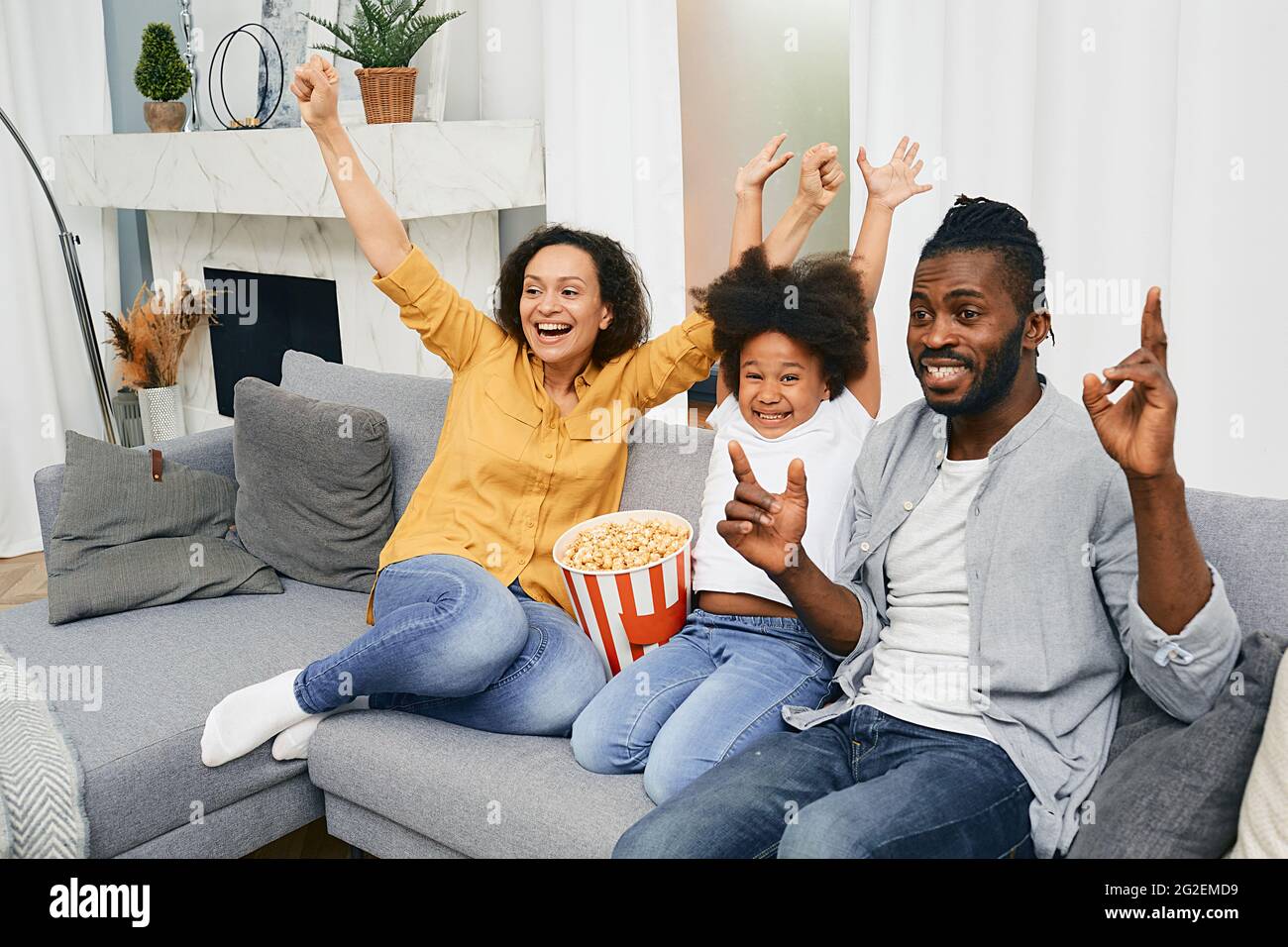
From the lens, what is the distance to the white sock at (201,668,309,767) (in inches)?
70.9

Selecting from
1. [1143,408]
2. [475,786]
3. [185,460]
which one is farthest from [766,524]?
[185,460]

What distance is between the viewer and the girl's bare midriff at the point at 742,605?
174cm

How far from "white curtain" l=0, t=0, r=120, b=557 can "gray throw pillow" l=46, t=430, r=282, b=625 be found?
2019 mm

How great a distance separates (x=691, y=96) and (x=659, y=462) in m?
1.86

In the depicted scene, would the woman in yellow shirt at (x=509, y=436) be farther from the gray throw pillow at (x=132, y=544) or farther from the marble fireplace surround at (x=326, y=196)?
the marble fireplace surround at (x=326, y=196)

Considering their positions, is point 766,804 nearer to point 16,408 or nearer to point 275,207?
point 275,207

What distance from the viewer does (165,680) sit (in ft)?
6.44

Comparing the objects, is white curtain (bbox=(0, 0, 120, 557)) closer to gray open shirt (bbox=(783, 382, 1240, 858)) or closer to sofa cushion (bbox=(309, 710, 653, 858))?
sofa cushion (bbox=(309, 710, 653, 858))

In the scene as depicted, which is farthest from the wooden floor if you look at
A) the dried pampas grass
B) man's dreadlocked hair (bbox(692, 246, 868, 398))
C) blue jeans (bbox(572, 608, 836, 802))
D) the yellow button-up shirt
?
man's dreadlocked hair (bbox(692, 246, 868, 398))

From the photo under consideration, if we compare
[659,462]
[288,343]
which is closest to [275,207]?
[288,343]

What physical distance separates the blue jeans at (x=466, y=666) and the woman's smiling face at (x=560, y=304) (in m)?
0.43

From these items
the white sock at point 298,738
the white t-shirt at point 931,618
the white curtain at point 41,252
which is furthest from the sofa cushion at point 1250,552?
the white curtain at point 41,252

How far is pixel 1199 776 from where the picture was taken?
1240mm

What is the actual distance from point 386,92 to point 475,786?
2.16 metres
